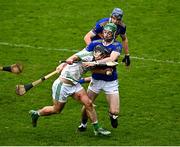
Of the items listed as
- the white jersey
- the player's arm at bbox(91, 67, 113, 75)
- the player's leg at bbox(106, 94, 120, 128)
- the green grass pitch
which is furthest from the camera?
the green grass pitch

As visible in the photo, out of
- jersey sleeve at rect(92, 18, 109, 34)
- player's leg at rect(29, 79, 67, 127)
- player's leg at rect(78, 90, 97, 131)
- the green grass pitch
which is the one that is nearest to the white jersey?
player's leg at rect(29, 79, 67, 127)

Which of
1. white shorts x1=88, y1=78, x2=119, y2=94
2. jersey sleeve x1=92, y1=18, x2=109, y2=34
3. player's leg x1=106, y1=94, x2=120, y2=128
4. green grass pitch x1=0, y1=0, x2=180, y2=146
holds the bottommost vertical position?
green grass pitch x1=0, y1=0, x2=180, y2=146

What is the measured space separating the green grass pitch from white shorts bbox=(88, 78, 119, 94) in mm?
1007

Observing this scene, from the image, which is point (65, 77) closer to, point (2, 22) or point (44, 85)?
point (44, 85)

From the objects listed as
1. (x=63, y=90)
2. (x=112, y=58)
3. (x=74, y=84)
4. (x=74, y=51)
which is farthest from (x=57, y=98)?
(x=74, y=51)

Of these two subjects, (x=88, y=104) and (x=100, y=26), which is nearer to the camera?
(x=88, y=104)

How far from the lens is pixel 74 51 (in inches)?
890

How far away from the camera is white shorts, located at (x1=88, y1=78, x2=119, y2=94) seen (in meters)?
15.3

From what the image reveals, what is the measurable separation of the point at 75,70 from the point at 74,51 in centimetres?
776

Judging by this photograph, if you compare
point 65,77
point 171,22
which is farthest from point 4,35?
point 65,77

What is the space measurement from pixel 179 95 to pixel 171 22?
703cm

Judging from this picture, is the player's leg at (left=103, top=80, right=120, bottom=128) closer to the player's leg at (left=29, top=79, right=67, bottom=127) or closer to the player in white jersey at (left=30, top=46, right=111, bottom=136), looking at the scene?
the player in white jersey at (left=30, top=46, right=111, bottom=136)

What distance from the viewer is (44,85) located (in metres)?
19.7

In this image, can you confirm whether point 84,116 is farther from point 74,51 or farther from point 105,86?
point 74,51
